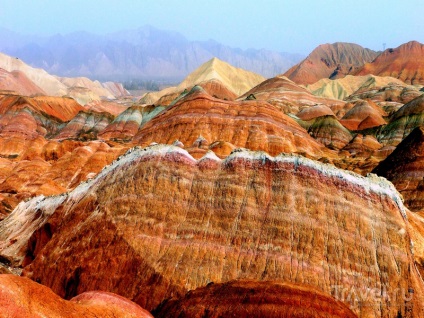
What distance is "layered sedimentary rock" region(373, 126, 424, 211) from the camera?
36.2 metres

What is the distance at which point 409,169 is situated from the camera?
128ft

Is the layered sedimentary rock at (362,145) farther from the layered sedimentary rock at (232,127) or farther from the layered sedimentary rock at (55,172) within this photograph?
the layered sedimentary rock at (55,172)

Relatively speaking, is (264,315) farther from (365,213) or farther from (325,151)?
(325,151)

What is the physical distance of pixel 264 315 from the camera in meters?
15.5

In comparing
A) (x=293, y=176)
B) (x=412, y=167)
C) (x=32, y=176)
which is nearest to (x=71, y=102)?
(x=32, y=176)

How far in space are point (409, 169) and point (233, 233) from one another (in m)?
25.9

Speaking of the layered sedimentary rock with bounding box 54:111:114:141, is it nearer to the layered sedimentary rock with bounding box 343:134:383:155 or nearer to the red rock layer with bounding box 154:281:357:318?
the layered sedimentary rock with bounding box 343:134:383:155

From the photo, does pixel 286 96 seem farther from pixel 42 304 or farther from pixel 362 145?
pixel 42 304

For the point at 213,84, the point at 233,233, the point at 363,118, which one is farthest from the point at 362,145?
the point at 213,84

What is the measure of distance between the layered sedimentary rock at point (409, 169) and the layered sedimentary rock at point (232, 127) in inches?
768

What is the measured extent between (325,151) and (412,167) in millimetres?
28479

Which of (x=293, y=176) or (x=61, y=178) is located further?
(x=61, y=178)

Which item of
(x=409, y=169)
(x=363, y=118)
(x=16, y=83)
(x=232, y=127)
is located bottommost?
(x=16, y=83)

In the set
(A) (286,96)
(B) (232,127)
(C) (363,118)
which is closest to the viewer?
(B) (232,127)
